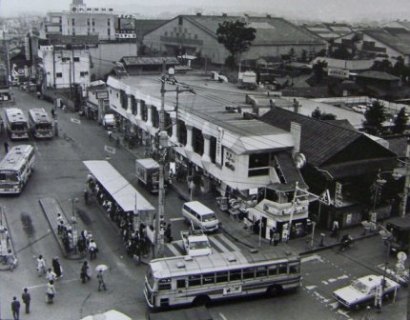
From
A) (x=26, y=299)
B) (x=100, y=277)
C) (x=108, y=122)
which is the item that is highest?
(x=108, y=122)

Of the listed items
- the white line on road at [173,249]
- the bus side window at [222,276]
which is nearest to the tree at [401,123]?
the white line on road at [173,249]

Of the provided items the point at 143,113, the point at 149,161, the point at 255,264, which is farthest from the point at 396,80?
the point at 255,264

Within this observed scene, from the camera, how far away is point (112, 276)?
2347cm

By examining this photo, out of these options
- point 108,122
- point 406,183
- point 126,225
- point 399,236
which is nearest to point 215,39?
point 108,122

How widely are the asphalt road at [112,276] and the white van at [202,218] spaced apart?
1.12 metres

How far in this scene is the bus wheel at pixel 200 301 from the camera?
20.7 metres

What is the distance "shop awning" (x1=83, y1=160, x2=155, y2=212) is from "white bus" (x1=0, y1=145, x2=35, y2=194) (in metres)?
4.15

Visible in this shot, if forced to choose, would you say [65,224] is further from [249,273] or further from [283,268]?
[283,268]

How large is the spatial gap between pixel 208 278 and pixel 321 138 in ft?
47.4

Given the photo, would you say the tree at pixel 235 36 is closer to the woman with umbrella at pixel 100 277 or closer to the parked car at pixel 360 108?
the parked car at pixel 360 108

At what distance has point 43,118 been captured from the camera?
4753 centimetres

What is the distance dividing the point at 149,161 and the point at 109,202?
5436 mm

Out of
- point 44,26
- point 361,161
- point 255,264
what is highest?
point 44,26

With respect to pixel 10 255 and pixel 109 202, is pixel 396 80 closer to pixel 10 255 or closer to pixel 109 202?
pixel 109 202
